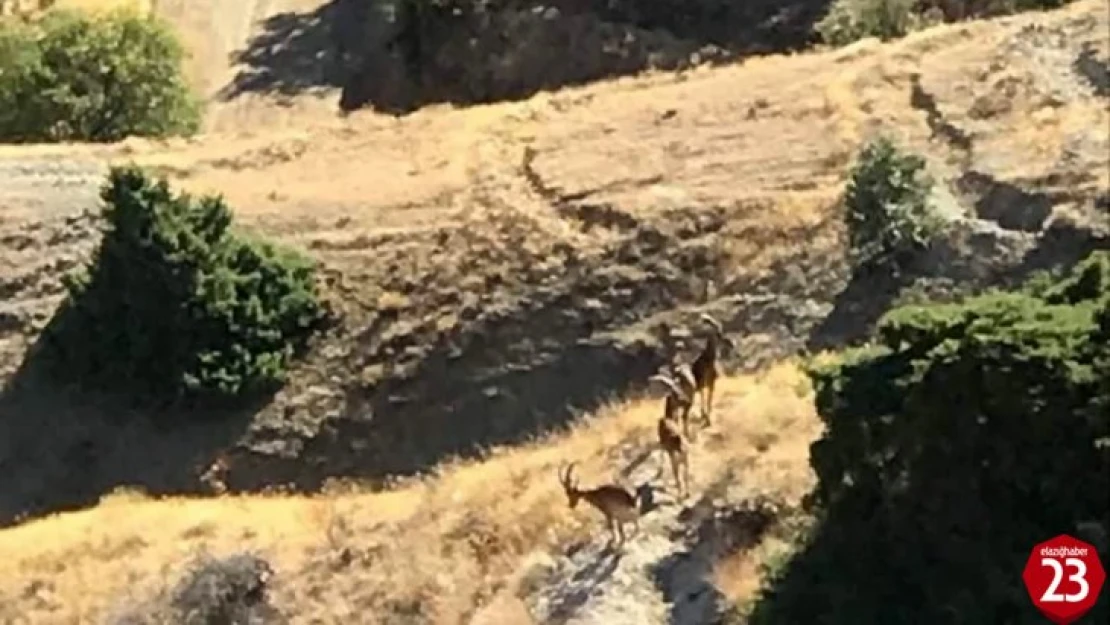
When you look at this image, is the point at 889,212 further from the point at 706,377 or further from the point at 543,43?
the point at 543,43

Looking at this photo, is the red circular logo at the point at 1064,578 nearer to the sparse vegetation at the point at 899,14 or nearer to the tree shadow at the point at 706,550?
the tree shadow at the point at 706,550

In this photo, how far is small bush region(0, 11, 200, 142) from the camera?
44625mm

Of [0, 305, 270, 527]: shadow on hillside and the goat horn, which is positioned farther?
[0, 305, 270, 527]: shadow on hillside

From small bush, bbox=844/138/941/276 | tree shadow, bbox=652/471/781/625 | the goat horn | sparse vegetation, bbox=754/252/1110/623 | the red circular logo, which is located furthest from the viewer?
small bush, bbox=844/138/941/276

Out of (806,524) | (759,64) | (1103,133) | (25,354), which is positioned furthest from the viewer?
(759,64)

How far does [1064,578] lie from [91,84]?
29743 millimetres

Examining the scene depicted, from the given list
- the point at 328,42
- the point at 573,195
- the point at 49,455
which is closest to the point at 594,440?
the point at 573,195

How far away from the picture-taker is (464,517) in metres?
26.6

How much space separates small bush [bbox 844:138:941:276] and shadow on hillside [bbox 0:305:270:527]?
9.38 meters

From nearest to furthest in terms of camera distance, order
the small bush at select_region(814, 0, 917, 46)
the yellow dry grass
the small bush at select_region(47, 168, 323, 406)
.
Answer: the yellow dry grass < the small bush at select_region(47, 168, 323, 406) < the small bush at select_region(814, 0, 917, 46)

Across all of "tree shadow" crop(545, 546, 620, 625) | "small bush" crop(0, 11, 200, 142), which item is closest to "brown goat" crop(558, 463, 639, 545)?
"tree shadow" crop(545, 546, 620, 625)

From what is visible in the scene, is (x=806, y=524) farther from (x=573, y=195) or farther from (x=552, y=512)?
(x=573, y=195)

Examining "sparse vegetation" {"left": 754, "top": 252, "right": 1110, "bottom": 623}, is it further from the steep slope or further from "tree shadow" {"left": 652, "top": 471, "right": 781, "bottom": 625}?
the steep slope

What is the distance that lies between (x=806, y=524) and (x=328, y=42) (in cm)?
3746
